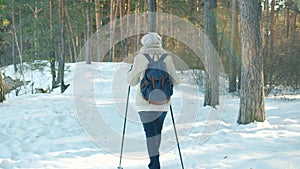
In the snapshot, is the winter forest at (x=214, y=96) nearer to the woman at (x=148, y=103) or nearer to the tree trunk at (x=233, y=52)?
the tree trunk at (x=233, y=52)

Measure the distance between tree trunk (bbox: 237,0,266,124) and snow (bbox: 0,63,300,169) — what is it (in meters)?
0.33

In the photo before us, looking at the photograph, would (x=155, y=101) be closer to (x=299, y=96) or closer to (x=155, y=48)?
(x=155, y=48)

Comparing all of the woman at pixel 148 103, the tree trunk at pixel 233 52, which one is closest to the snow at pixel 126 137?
the woman at pixel 148 103

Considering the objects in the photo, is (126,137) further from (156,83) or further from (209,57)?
(209,57)

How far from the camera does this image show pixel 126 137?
20.8ft

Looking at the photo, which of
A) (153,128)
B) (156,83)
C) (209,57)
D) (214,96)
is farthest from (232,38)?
(156,83)

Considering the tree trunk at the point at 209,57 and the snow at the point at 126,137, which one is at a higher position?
the tree trunk at the point at 209,57

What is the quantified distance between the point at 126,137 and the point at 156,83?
2.74 m

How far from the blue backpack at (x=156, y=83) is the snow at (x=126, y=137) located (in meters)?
1.17

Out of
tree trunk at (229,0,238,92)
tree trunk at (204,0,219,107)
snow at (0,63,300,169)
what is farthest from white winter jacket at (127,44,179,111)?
tree trunk at (229,0,238,92)

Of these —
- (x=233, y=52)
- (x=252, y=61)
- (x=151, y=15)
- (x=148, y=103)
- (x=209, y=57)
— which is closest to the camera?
(x=148, y=103)

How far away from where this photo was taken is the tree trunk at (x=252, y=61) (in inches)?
263

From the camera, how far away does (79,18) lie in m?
24.3

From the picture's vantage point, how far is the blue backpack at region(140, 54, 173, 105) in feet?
12.6
